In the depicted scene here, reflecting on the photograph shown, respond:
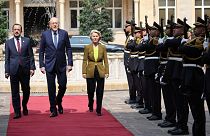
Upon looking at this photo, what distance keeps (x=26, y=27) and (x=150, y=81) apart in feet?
122

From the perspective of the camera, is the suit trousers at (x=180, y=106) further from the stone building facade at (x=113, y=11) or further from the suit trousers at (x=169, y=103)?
the stone building facade at (x=113, y=11)

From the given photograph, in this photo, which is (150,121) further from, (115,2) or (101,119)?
(115,2)

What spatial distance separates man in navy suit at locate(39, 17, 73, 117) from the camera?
1226cm

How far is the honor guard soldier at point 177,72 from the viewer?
9.57 meters

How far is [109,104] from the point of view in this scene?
15000 mm

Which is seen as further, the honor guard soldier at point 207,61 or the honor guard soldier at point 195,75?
the honor guard soldier at point 195,75

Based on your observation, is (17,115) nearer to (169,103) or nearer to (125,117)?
(125,117)

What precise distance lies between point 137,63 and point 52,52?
7.40 feet

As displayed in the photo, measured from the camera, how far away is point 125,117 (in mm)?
12258

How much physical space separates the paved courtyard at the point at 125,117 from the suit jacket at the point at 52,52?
1565 mm

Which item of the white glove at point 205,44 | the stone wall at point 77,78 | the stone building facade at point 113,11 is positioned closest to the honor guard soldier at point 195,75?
the white glove at point 205,44

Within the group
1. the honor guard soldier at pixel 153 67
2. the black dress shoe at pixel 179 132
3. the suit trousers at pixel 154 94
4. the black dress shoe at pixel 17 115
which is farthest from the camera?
the black dress shoe at pixel 17 115

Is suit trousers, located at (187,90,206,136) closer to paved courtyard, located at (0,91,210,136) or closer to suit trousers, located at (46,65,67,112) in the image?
paved courtyard, located at (0,91,210,136)

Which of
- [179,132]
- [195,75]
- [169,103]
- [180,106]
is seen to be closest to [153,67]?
[169,103]
